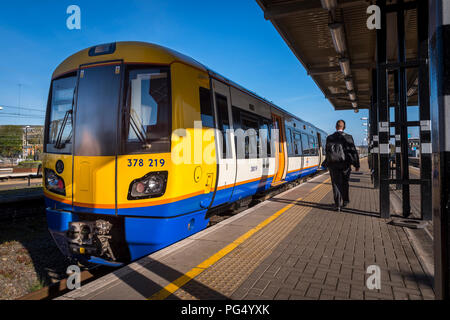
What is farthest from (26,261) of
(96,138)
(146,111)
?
(146,111)

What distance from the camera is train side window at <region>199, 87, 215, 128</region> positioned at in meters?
4.89

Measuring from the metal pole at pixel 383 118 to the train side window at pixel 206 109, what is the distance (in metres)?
3.44

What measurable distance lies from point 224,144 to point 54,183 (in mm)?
2729

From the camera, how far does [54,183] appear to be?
4.57 metres

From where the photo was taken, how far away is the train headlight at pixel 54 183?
4.42 m

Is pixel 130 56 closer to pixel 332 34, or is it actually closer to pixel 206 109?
pixel 206 109

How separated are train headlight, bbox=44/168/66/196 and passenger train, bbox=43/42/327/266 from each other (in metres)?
0.01

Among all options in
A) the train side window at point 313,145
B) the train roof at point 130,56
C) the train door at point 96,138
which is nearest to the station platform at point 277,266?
the train door at point 96,138

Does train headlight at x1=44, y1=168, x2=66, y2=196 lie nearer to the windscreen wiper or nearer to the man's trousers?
the windscreen wiper

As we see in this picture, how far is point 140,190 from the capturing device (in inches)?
160

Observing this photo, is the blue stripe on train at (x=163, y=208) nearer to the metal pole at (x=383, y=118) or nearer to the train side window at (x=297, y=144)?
the metal pole at (x=383, y=118)
